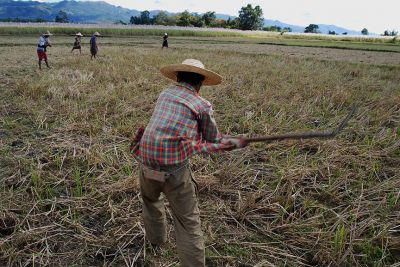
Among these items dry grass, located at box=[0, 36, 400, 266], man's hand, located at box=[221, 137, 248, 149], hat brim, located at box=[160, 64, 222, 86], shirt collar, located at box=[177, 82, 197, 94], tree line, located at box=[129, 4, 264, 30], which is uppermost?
tree line, located at box=[129, 4, 264, 30]

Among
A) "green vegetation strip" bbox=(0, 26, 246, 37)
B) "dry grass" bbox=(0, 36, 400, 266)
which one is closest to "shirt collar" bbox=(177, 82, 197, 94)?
"dry grass" bbox=(0, 36, 400, 266)

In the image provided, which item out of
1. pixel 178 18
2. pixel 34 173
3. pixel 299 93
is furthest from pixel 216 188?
pixel 178 18

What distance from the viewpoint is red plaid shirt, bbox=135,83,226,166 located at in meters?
2.12

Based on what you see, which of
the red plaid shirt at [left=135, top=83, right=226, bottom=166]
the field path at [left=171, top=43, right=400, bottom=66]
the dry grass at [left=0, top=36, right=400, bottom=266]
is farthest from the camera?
the field path at [left=171, top=43, right=400, bottom=66]

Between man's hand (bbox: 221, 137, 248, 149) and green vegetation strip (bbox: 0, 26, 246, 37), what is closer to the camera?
man's hand (bbox: 221, 137, 248, 149)

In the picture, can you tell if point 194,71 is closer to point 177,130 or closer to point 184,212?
point 177,130

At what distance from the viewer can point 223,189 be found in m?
3.39

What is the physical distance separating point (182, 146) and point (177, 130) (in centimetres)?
11

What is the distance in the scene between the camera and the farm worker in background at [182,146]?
6.97 feet

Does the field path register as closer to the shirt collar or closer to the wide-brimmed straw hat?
the wide-brimmed straw hat

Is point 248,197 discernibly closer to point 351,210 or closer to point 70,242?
point 351,210

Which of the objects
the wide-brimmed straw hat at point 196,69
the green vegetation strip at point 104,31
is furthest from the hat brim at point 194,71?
the green vegetation strip at point 104,31

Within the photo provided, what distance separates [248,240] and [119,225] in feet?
3.72

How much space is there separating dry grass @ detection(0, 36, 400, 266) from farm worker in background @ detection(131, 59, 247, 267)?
1.36ft
